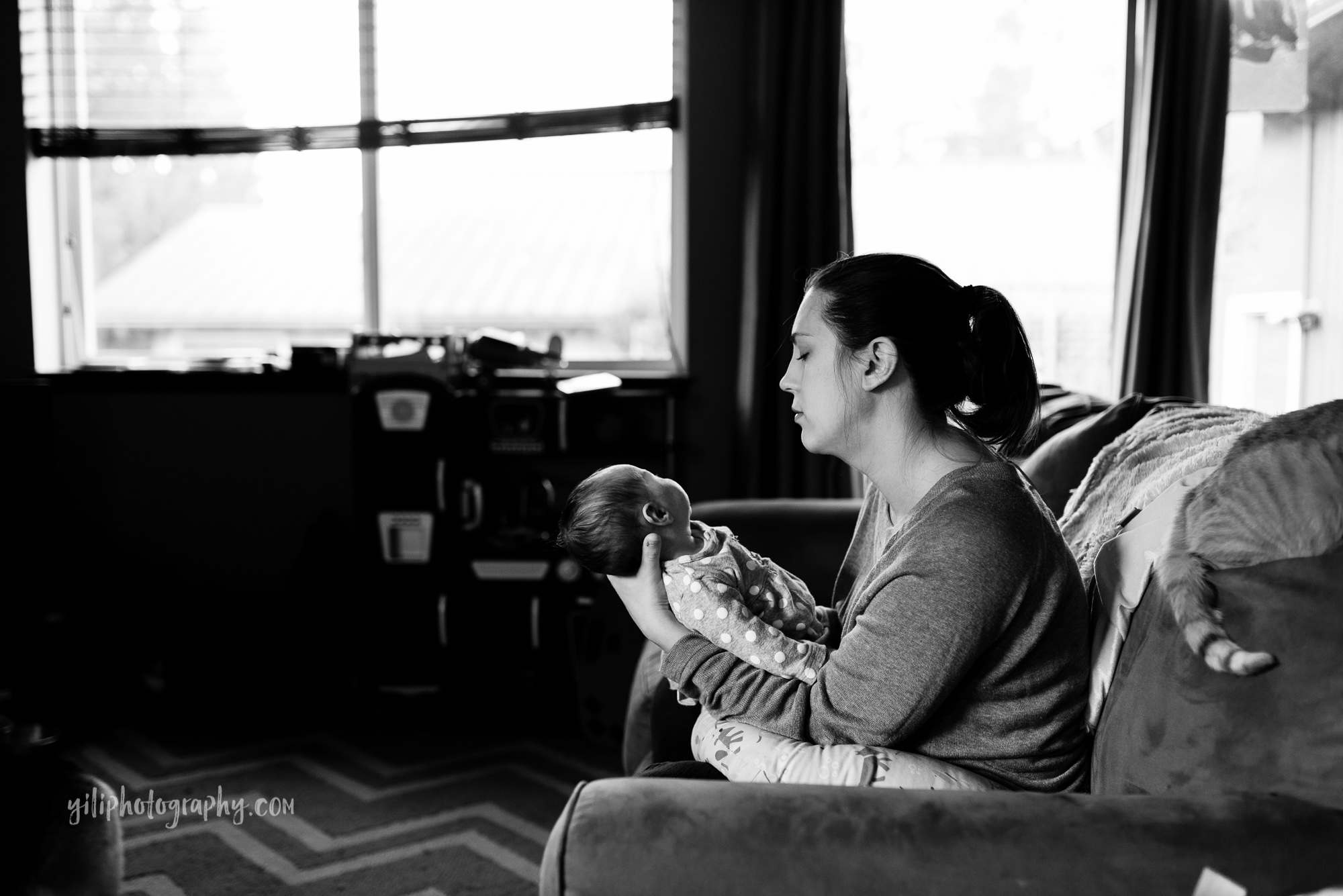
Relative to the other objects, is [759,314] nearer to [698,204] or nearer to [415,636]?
[698,204]

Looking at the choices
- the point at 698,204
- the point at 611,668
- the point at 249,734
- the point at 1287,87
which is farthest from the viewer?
the point at 698,204

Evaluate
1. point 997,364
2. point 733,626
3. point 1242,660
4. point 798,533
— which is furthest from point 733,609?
point 798,533

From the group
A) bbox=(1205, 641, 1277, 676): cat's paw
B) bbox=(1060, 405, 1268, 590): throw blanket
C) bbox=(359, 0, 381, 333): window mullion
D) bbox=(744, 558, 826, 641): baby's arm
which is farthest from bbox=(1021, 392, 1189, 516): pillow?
bbox=(359, 0, 381, 333): window mullion

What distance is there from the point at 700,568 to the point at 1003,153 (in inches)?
99.6

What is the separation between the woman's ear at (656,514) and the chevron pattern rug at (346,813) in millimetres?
913

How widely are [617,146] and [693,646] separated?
2.63 m

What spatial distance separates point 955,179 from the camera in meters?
3.35

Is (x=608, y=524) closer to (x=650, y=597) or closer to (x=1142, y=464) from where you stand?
(x=650, y=597)

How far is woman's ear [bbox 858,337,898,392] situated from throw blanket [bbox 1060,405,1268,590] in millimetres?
378

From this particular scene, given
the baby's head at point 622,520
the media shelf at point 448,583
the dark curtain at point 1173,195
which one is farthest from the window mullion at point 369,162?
the dark curtain at point 1173,195

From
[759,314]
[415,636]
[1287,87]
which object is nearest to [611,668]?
[415,636]

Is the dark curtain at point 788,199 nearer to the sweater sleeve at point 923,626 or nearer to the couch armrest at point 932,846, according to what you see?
Answer: the sweater sleeve at point 923,626

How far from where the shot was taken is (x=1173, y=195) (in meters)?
2.89

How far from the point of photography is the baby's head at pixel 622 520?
1388 millimetres
